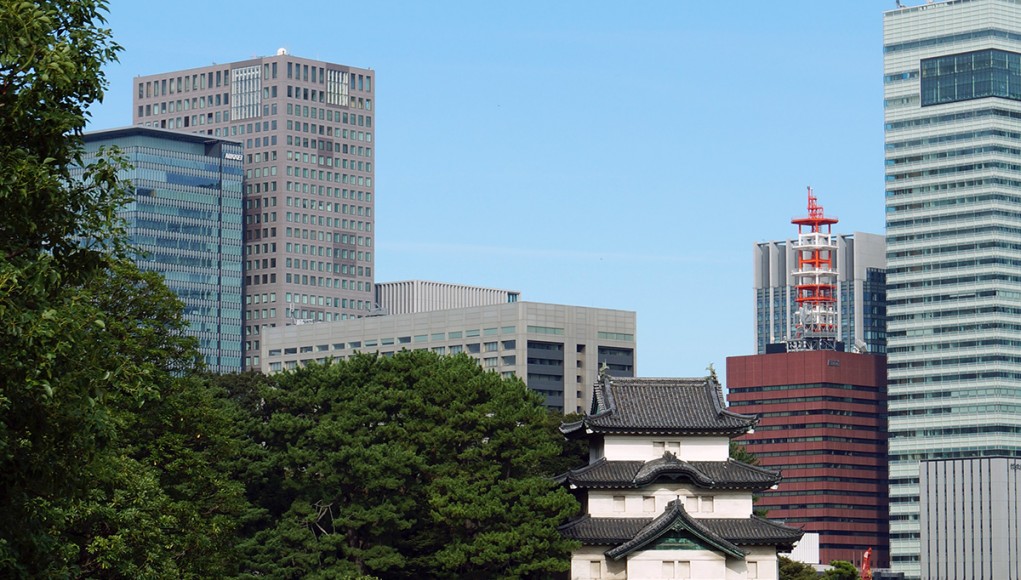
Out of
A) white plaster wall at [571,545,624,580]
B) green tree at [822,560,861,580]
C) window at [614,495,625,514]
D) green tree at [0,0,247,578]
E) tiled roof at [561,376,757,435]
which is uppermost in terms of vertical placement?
green tree at [0,0,247,578]

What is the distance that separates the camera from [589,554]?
108 meters

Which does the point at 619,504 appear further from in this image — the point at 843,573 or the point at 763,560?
the point at 843,573

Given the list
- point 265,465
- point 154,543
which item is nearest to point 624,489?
point 265,465

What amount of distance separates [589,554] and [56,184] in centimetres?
7623

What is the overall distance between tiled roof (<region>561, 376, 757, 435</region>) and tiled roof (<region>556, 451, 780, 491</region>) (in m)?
2.04

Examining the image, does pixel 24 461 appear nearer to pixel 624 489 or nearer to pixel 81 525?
pixel 81 525

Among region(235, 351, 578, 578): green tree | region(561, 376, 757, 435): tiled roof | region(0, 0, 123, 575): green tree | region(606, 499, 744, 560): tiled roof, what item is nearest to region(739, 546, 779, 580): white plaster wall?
region(606, 499, 744, 560): tiled roof

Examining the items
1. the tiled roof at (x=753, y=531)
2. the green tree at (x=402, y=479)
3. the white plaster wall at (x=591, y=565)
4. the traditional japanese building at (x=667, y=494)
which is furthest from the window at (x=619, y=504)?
the tiled roof at (x=753, y=531)

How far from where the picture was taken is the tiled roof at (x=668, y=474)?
356 ft

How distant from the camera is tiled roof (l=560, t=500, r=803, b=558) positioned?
107 meters

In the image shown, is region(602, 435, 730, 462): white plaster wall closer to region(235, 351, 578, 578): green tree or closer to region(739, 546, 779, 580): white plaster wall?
region(235, 351, 578, 578): green tree

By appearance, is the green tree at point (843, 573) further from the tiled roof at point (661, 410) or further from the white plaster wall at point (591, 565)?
the white plaster wall at point (591, 565)

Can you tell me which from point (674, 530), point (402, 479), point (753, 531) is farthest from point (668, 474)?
point (402, 479)

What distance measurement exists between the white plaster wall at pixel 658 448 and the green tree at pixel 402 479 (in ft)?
11.9
